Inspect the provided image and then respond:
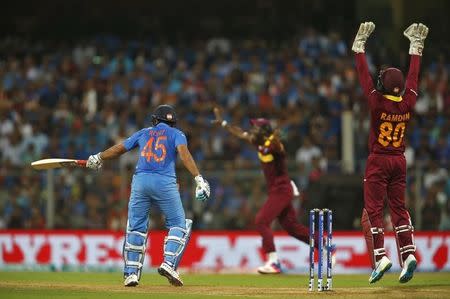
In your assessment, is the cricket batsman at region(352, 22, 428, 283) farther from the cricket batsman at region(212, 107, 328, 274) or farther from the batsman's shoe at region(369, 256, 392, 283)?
the cricket batsman at region(212, 107, 328, 274)

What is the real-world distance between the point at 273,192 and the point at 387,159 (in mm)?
4269

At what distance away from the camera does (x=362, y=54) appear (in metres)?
13.5

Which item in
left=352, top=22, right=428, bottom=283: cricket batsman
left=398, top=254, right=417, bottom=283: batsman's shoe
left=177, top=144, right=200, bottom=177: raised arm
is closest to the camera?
left=398, top=254, right=417, bottom=283: batsman's shoe

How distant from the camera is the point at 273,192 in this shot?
→ 17.4m

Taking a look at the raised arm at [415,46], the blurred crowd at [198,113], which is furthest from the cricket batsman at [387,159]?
the blurred crowd at [198,113]

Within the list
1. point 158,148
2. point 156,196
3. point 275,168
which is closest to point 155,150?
point 158,148

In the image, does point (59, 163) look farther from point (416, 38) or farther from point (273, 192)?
point (416, 38)

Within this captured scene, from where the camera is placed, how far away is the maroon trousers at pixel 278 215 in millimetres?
17203

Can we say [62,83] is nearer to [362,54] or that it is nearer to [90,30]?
→ [90,30]

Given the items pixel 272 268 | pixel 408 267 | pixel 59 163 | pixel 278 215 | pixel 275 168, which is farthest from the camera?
pixel 272 268

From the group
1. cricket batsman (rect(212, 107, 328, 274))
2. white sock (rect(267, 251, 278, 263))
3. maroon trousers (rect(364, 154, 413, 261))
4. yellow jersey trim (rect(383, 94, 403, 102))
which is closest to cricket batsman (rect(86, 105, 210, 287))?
maroon trousers (rect(364, 154, 413, 261))

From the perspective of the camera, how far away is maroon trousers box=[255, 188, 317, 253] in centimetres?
1720

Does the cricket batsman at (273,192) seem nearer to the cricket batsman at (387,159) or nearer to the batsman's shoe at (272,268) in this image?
the batsman's shoe at (272,268)

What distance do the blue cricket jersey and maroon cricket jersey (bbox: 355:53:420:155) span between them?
2.47 m
